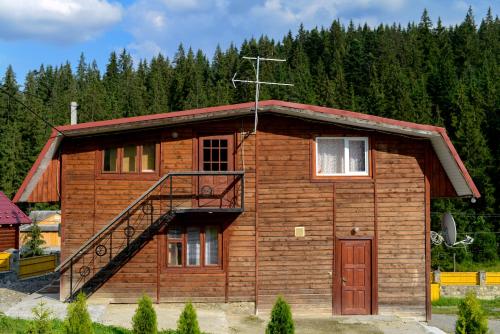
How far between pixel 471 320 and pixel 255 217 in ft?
19.7

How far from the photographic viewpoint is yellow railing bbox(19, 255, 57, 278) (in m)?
21.6

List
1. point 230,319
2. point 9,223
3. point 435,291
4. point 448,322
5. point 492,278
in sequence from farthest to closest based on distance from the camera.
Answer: point 492,278, point 435,291, point 9,223, point 448,322, point 230,319

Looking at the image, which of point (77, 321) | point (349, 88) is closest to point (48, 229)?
point (77, 321)

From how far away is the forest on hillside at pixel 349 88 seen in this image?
57.8 metres

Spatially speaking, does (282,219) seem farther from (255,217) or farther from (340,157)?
(340,157)

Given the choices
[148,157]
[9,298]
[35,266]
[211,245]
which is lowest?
[9,298]

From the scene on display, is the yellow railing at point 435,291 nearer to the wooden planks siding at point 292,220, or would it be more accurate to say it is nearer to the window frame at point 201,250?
the wooden planks siding at point 292,220

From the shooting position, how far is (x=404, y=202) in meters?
14.9

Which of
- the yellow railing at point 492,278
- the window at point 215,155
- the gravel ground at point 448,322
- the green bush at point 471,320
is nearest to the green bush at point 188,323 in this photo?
the green bush at point 471,320

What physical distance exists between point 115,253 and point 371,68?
9798 cm

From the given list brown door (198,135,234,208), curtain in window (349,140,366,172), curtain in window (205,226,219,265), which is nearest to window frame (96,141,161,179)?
brown door (198,135,234,208)

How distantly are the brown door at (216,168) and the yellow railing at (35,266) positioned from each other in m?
10.4

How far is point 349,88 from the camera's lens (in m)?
→ 101

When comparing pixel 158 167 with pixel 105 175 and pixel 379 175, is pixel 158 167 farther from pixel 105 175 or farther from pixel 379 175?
pixel 379 175
